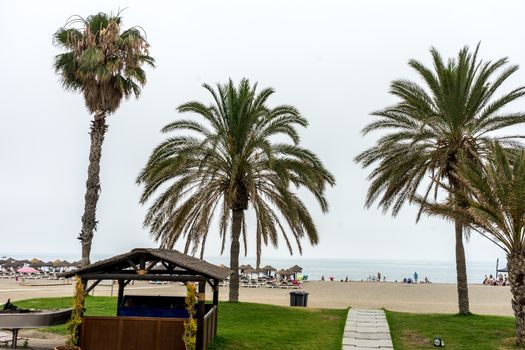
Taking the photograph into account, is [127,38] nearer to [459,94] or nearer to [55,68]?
[55,68]

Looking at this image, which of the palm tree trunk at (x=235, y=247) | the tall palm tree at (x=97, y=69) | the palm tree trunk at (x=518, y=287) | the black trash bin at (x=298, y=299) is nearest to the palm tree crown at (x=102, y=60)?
the tall palm tree at (x=97, y=69)

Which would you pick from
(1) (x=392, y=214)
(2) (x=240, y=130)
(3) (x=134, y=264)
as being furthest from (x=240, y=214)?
(3) (x=134, y=264)

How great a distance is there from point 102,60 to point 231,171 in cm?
921

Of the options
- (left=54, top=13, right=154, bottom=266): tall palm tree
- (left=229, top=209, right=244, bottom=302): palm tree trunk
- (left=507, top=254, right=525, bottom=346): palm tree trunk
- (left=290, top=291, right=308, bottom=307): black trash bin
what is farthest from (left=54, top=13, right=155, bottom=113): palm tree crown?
(left=507, top=254, right=525, bottom=346): palm tree trunk

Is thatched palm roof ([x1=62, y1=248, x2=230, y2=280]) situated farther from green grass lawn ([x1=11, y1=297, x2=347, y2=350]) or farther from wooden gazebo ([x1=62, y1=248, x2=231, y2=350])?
green grass lawn ([x1=11, y1=297, x2=347, y2=350])

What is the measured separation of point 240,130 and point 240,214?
13.7ft

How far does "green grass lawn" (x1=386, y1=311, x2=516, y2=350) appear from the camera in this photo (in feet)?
47.8

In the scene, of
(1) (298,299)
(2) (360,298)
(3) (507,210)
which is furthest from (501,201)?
(2) (360,298)

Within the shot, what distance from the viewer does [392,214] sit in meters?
22.8

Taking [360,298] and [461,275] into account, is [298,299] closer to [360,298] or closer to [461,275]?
[461,275]

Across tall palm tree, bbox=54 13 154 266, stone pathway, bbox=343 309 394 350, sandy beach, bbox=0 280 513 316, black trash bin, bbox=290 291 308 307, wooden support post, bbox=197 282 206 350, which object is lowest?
sandy beach, bbox=0 280 513 316

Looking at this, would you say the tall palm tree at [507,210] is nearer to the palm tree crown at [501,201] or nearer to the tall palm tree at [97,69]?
the palm tree crown at [501,201]

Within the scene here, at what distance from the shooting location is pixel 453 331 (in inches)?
653

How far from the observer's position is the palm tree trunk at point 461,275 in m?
20.5
